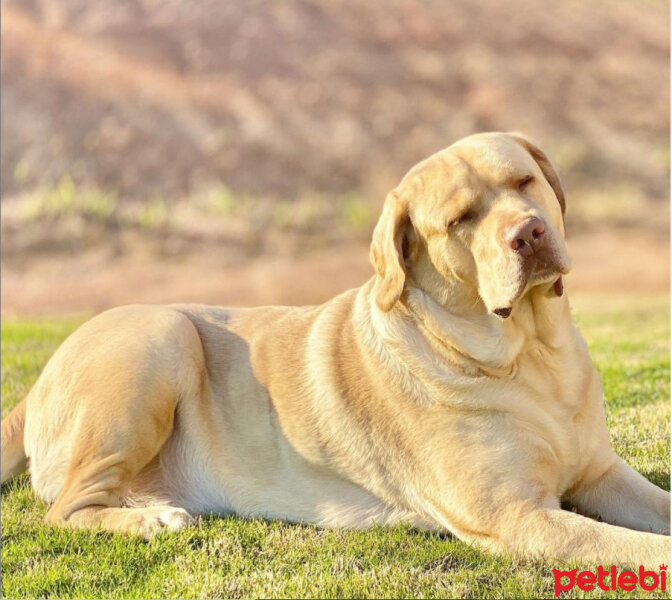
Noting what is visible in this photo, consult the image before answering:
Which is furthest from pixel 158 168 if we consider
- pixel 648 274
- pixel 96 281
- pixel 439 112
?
pixel 648 274

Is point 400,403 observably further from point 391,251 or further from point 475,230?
point 475,230

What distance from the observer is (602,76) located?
780 inches

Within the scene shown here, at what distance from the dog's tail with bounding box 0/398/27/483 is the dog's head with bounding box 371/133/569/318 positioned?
83.8 inches

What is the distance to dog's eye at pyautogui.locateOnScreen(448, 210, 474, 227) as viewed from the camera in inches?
151

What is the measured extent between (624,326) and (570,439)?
590 cm

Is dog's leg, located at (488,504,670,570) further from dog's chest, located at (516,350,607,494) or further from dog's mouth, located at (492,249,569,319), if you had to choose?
dog's mouth, located at (492,249,569,319)

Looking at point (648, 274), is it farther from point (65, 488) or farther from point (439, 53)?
point (65, 488)

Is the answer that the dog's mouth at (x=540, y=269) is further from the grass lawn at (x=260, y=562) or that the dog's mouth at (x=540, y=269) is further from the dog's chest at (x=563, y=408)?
the grass lawn at (x=260, y=562)

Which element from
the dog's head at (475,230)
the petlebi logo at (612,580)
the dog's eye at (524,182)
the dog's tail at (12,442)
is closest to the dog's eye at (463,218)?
the dog's head at (475,230)

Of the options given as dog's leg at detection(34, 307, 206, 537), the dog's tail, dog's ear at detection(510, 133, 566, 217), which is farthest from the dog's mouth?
the dog's tail

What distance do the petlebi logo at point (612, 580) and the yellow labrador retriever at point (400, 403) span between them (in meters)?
0.06

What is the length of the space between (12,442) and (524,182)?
294cm

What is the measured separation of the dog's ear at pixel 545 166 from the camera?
4136 millimetres

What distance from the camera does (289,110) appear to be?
19.2 metres
